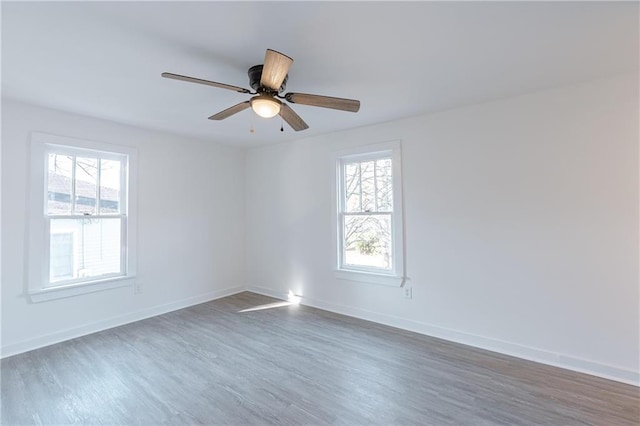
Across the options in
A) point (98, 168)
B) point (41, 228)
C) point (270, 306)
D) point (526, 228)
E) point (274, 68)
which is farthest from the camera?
point (270, 306)

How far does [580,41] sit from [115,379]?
168 inches

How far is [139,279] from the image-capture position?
3.75 metres

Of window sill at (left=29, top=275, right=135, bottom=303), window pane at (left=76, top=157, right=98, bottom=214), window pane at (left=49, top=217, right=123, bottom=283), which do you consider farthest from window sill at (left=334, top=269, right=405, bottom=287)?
window pane at (left=76, top=157, right=98, bottom=214)

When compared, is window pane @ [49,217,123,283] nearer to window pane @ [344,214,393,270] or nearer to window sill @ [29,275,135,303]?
window sill @ [29,275,135,303]

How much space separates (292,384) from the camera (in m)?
2.30

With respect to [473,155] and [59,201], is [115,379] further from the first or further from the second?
[473,155]

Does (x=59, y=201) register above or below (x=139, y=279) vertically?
above

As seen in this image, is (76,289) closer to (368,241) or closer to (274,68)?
(274,68)

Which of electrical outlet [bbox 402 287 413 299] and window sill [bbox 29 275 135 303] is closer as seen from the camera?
window sill [bbox 29 275 135 303]

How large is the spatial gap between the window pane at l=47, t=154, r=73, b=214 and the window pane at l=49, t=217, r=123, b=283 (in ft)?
0.48

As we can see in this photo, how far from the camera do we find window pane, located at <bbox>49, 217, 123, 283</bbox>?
313 centimetres

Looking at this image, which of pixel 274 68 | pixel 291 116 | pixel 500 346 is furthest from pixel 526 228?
pixel 274 68

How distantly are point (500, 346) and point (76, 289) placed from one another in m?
4.55

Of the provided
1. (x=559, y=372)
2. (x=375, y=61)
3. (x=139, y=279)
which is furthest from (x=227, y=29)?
(x=559, y=372)
